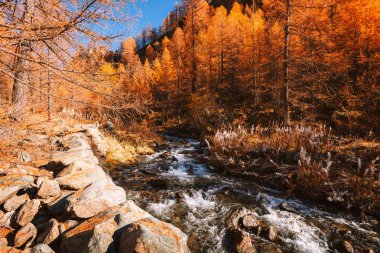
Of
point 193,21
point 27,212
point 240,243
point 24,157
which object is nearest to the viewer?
point 27,212

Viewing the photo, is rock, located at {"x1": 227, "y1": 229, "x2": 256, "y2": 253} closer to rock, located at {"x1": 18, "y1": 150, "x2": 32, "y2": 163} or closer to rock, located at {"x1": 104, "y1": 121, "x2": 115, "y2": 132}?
rock, located at {"x1": 18, "y1": 150, "x2": 32, "y2": 163}

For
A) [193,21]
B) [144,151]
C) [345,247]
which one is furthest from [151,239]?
[193,21]

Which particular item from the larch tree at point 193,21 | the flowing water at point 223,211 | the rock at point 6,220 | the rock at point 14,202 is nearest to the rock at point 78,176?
the rock at point 14,202

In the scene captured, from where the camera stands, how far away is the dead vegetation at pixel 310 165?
600 cm

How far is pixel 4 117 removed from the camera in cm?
505

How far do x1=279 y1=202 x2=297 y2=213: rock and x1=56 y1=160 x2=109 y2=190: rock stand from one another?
180 inches

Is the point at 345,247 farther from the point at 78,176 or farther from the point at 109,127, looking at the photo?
the point at 109,127

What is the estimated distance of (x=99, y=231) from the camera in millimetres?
3057

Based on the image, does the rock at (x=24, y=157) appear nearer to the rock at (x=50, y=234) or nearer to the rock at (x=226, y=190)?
the rock at (x=50, y=234)

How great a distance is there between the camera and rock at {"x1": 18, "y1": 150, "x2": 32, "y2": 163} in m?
5.60

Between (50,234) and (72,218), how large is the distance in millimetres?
419

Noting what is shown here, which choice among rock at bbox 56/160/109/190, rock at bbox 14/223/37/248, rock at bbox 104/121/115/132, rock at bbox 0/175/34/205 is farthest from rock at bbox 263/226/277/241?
rock at bbox 104/121/115/132

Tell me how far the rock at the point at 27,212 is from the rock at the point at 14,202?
0.22 m

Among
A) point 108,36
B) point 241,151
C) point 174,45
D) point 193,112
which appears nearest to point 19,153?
point 108,36
